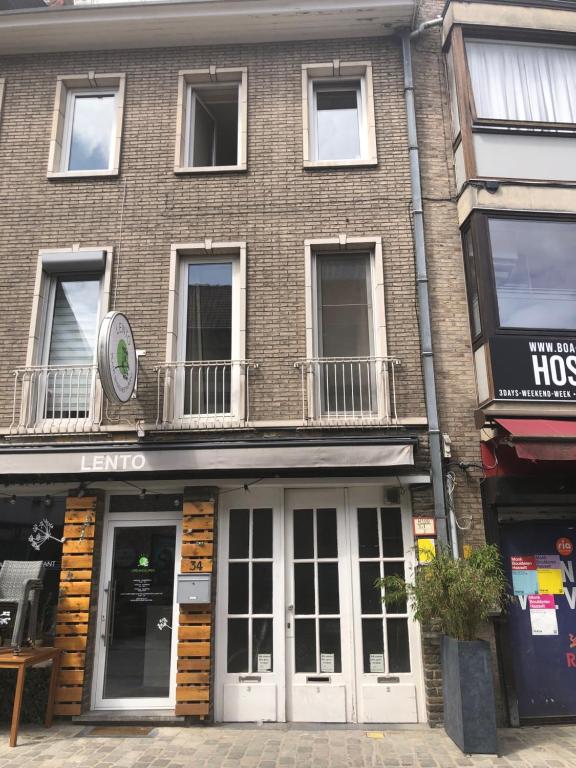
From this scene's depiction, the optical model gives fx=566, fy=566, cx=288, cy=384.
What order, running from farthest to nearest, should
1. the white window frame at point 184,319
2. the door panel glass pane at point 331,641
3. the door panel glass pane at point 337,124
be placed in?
the door panel glass pane at point 337,124, the white window frame at point 184,319, the door panel glass pane at point 331,641

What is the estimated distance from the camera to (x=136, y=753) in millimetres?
5547

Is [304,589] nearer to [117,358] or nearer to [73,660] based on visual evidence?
[73,660]

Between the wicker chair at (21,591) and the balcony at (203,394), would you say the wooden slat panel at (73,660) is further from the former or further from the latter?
the balcony at (203,394)

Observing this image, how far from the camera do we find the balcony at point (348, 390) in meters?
7.11

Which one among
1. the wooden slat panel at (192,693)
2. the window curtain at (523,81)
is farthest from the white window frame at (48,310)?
the window curtain at (523,81)

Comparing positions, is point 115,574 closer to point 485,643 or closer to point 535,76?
point 485,643

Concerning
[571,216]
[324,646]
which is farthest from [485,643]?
[571,216]

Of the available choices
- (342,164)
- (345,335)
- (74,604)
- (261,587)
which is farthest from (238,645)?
(342,164)

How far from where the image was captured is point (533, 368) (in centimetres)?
677

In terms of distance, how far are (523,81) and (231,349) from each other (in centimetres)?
562

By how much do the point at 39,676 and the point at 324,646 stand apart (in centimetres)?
326

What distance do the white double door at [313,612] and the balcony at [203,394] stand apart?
102 centimetres

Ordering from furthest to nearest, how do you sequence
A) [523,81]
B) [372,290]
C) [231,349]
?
1. [523,81]
2. [372,290]
3. [231,349]

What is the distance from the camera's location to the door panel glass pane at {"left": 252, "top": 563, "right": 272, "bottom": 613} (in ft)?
22.2
